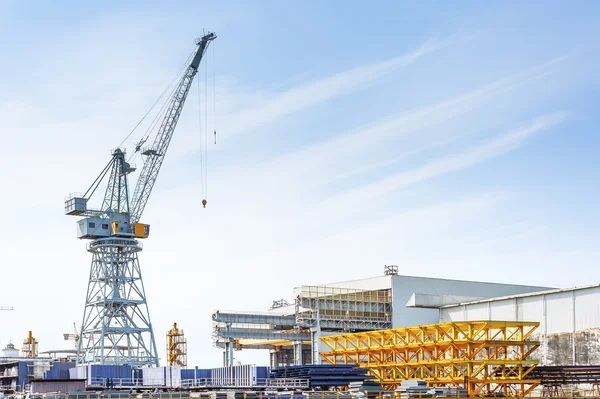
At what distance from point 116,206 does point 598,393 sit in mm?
73162

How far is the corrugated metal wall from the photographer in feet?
275

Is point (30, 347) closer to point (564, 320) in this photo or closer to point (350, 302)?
point (350, 302)

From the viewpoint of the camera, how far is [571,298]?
284 feet

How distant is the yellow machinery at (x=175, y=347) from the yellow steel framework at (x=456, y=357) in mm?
56443

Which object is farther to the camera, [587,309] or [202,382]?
[587,309]

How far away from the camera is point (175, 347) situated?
144 m

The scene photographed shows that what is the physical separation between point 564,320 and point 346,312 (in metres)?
A: 34.4

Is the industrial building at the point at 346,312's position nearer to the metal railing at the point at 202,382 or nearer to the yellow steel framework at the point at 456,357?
the yellow steel framework at the point at 456,357

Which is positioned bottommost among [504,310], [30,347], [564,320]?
[30,347]

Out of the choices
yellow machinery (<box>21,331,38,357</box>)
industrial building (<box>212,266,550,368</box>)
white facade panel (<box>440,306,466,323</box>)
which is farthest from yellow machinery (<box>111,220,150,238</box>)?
white facade panel (<box>440,306,466,323</box>)

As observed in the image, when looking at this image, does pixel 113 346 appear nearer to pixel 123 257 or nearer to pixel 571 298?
pixel 123 257

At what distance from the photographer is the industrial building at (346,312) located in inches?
4313

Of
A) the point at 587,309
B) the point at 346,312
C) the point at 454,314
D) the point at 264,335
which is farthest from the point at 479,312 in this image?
the point at 264,335

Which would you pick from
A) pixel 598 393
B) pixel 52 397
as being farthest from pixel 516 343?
pixel 52 397
